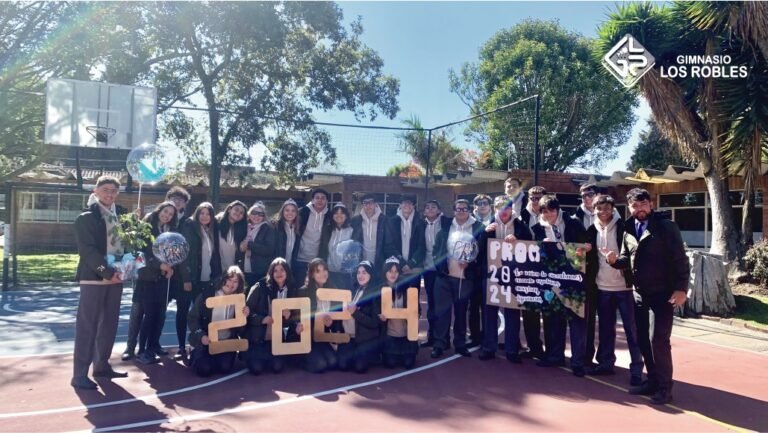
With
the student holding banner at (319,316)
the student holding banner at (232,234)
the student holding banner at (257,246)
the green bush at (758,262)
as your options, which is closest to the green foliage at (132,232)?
the student holding banner at (232,234)

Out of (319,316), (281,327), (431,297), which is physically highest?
(431,297)

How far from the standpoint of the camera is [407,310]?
5992mm

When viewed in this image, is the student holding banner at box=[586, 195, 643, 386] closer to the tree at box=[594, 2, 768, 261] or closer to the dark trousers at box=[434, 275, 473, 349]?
the dark trousers at box=[434, 275, 473, 349]

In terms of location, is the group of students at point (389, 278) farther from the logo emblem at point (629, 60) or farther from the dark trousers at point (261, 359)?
the logo emblem at point (629, 60)

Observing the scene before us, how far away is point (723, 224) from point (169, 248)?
36.1 feet

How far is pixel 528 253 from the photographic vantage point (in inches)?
235

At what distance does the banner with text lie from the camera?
568cm

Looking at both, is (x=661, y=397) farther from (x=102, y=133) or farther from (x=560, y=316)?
(x=102, y=133)

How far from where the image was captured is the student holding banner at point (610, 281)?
17.6 feet

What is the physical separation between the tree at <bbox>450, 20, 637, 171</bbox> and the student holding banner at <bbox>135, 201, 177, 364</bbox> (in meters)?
17.0

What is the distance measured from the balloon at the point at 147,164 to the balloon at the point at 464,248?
4583mm

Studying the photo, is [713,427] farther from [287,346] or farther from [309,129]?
[309,129]

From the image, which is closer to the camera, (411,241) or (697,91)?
(411,241)

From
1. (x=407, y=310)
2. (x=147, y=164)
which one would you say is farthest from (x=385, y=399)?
(x=147, y=164)
